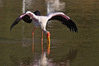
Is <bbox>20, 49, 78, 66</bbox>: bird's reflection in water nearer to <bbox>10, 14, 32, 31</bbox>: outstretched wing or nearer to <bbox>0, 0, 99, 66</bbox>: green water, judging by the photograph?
<bbox>0, 0, 99, 66</bbox>: green water

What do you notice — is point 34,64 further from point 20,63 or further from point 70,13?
point 70,13

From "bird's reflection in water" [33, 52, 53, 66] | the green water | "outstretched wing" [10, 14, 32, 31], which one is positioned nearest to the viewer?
"bird's reflection in water" [33, 52, 53, 66]

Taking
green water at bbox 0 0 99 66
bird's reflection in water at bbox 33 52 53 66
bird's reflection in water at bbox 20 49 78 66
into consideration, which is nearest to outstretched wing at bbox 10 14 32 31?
green water at bbox 0 0 99 66

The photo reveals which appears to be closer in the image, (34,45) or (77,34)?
(34,45)

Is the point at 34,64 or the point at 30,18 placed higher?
the point at 30,18

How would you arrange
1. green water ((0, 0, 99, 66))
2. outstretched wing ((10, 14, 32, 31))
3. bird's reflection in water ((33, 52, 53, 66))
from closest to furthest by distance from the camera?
bird's reflection in water ((33, 52, 53, 66)) → green water ((0, 0, 99, 66)) → outstretched wing ((10, 14, 32, 31))

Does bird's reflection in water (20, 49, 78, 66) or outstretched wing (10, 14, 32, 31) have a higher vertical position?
outstretched wing (10, 14, 32, 31)

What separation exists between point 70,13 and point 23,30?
680 cm

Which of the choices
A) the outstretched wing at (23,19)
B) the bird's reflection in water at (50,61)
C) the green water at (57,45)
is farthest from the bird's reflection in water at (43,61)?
the outstretched wing at (23,19)

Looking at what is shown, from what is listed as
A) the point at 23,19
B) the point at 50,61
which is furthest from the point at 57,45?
the point at 50,61

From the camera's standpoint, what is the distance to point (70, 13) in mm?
21406

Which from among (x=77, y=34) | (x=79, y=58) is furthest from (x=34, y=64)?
(x=77, y=34)

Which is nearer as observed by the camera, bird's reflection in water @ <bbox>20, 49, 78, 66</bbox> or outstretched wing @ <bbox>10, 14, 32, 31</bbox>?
bird's reflection in water @ <bbox>20, 49, 78, 66</bbox>

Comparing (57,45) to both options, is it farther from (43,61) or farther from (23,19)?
(43,61)
